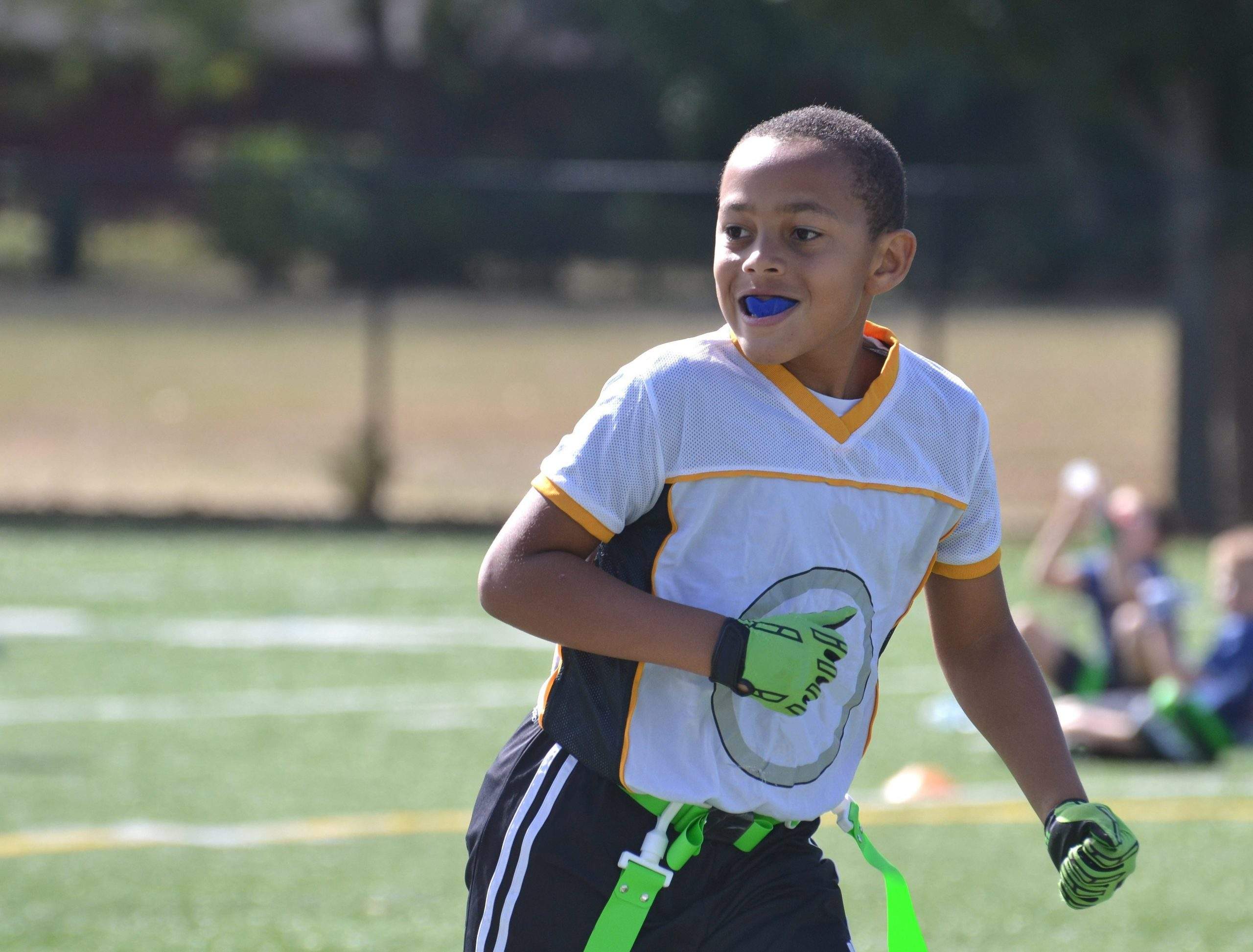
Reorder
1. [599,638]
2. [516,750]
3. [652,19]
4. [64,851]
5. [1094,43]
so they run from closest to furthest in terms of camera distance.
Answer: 1. [599,638]
2. [516,750]
3. [64,851]
4. [1094,43]
5. [652,19]

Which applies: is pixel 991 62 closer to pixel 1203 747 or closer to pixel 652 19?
pixel 1203 747

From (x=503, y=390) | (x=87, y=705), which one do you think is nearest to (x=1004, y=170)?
(x=503, y=390)

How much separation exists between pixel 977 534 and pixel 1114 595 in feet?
19.6

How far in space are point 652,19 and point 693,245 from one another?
16.3 meters

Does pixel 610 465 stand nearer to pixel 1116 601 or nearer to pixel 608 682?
pixel 608 682

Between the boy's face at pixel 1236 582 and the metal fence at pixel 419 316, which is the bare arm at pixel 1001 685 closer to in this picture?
the boy's face at pixel 1236 582

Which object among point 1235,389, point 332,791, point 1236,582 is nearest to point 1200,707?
point 1236,582

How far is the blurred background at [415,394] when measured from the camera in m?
6.62

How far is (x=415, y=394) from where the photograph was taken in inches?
930

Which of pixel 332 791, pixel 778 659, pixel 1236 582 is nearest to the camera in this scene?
pixel 778 659

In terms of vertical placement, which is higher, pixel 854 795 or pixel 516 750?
pixel 516 750

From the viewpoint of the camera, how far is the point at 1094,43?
14906 millimetres

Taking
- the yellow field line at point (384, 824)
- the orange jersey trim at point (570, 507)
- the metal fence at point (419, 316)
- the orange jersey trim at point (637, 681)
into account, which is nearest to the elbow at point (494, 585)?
the orange jersey trim at point (570, 507)

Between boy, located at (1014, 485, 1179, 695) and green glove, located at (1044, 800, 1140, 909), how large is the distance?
5452 millimetres
